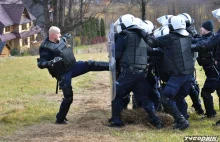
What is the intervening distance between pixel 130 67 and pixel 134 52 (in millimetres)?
294

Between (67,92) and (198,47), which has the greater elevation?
(198,47)

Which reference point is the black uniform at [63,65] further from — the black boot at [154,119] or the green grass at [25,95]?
the black boot at [154,119]

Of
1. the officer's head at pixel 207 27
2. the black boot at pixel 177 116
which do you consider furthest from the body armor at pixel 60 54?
the officer's head at pixel 207 27

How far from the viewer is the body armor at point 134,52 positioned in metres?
7.36

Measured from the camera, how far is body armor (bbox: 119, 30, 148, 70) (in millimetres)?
7359

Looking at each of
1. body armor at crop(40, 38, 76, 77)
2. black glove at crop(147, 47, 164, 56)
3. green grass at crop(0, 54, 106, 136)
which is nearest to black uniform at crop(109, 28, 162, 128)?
black glove at crop(147, 47, 164, 56)

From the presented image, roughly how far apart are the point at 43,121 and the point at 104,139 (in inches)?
89.9

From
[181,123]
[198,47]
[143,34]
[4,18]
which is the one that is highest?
[4,18]

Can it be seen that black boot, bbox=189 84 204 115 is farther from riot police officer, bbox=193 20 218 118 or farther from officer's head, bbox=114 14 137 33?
officer's head, bbox=114 14 137 33

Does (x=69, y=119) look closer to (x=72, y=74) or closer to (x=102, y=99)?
(x=72, y=74)

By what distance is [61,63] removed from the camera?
7688 millimetres

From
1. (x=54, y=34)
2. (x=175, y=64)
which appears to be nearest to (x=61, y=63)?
(x=54, y=34)

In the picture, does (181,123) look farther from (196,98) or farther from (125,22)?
(125,22)

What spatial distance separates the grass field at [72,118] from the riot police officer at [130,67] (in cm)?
36
